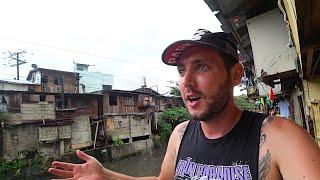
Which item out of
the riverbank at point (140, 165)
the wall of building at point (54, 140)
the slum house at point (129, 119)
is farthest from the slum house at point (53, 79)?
the riverbank at point (140, 165)

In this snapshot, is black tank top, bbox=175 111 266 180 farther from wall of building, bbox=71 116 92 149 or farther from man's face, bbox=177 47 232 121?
wall of building, bbox=71 116 92 149

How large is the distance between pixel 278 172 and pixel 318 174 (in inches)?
7.9

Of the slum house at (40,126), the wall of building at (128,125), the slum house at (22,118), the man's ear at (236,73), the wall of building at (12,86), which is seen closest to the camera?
the man's ear at (236,73)

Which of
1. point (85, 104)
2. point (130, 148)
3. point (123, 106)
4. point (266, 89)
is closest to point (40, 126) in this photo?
point (85, 104)

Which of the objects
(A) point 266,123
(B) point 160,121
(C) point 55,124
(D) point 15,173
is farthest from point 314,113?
(B) point 160,121

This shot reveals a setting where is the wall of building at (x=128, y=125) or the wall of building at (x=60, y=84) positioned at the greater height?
the wall of building at (x=60, y=84)

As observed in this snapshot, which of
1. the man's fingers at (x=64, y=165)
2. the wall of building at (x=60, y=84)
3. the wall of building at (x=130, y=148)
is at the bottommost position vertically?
the wall of building at (x=130, y=148)

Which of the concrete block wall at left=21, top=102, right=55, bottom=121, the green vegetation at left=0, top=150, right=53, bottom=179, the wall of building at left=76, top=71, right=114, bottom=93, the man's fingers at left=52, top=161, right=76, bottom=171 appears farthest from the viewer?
the wall of building at left=76, top=71, right=114, bottom=93

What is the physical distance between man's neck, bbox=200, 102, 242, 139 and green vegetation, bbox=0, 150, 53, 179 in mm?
20357

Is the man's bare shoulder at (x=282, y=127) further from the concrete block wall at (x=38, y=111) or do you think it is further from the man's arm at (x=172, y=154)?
the concrete block wall at (x=38, y=111)

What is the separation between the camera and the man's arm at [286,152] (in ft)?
4.92

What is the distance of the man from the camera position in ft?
5.16

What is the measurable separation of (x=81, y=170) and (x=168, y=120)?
35516mm

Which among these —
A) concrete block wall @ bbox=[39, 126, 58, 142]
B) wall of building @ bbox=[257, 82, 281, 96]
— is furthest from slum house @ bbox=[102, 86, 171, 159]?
wall of building @ bbox=[257, 82, 281, 96]
